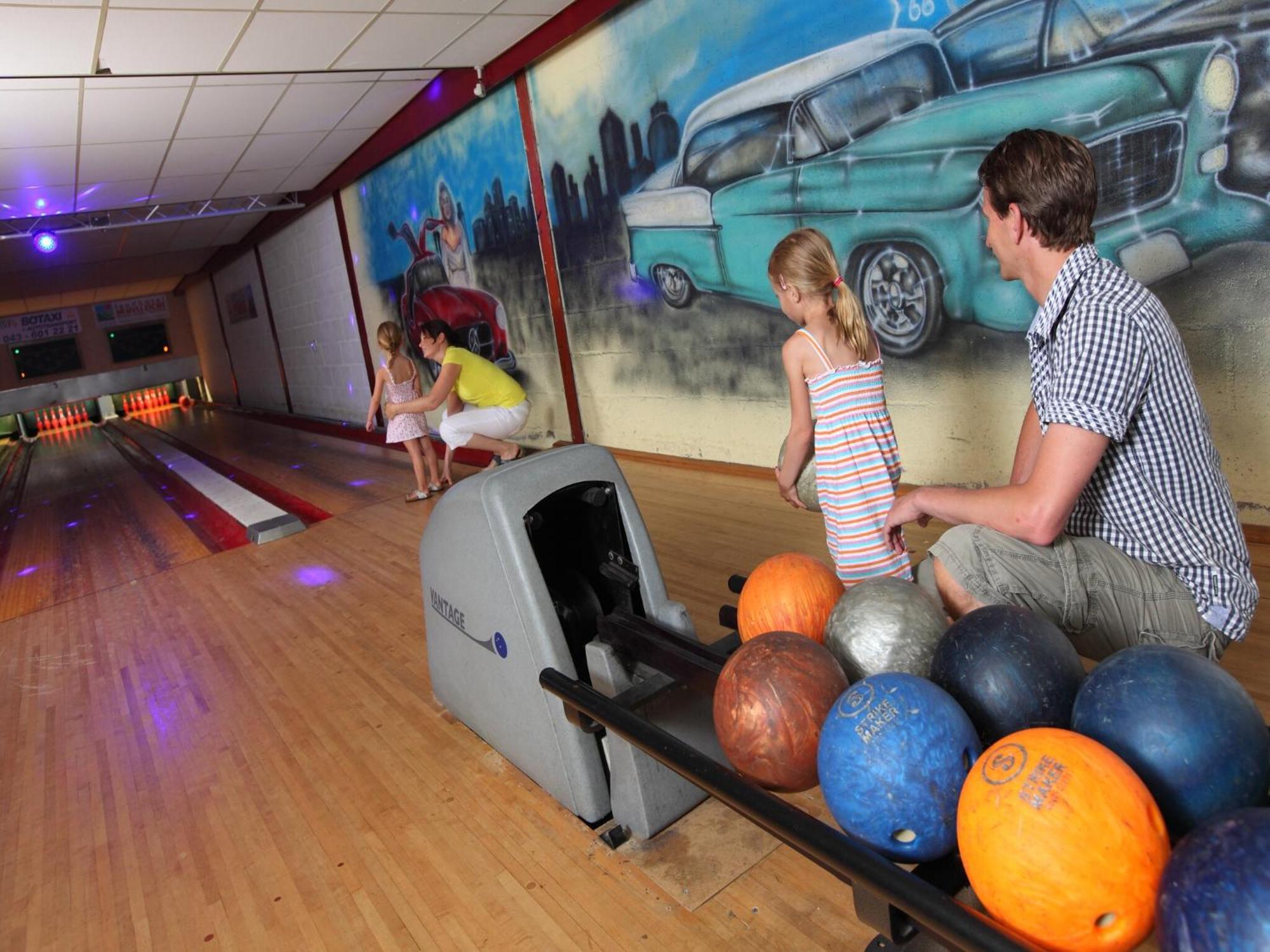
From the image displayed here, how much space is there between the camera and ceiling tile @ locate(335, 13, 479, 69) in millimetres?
4297

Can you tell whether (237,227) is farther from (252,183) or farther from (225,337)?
(225,337)

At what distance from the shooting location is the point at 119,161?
6.02m

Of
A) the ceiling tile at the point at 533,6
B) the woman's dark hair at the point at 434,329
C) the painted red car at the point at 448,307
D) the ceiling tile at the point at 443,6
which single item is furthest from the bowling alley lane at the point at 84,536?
the ceiling tile at the point at 533,6

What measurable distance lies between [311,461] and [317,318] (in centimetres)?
273

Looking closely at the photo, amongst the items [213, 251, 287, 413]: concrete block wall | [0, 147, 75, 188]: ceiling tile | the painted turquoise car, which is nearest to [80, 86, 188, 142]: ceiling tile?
[0, 147, 75, 188]: ceiling tile

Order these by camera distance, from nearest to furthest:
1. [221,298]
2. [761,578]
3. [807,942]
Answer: [807,942] → [761,578] → [221,298]

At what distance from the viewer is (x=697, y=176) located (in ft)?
13.6

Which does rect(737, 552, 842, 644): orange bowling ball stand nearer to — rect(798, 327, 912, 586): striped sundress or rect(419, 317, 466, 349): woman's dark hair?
rect(798, 327, 912, 586): striped sundress

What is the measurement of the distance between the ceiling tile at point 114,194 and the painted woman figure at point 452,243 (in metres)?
2.33

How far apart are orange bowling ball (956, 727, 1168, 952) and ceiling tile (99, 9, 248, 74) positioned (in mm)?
4163

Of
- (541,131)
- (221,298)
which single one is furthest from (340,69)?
(221,298)

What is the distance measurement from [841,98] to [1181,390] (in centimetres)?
255

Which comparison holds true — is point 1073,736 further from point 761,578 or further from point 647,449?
point 647,449

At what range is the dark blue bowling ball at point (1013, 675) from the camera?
1127 millimetres
